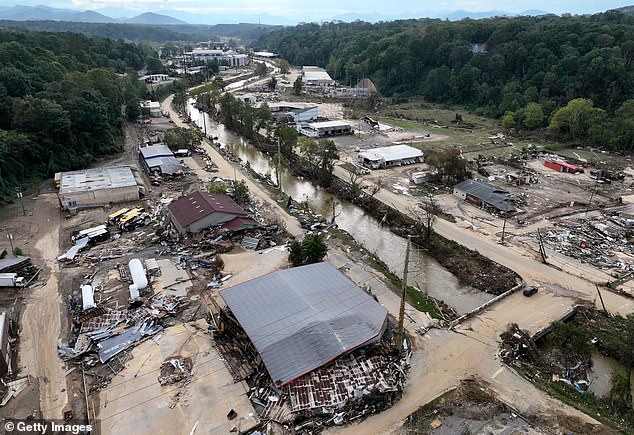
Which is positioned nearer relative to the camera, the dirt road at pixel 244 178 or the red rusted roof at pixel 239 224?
the red rusted roof at pixel 239 224

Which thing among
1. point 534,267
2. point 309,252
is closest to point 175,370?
point 309,252

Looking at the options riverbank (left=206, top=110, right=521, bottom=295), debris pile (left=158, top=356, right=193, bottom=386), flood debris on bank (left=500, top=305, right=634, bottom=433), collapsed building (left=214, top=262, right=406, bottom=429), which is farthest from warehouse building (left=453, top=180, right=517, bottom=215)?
debris pile (left=158, top=356, right=193, bottom=386)

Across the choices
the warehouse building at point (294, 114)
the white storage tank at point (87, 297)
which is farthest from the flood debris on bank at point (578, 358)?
the warehouse building at point (294, 114)

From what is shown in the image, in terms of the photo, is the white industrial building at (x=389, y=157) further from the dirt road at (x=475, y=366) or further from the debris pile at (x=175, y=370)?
the debris pile at (x=175, y=370)

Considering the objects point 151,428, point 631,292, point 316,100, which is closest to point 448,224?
point 631,292

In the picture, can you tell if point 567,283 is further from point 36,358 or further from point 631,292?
point 36,358

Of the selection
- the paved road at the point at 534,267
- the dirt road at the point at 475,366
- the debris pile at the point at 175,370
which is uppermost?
the paved road at the point at 534,267

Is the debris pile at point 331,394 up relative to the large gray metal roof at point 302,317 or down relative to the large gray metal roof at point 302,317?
down
